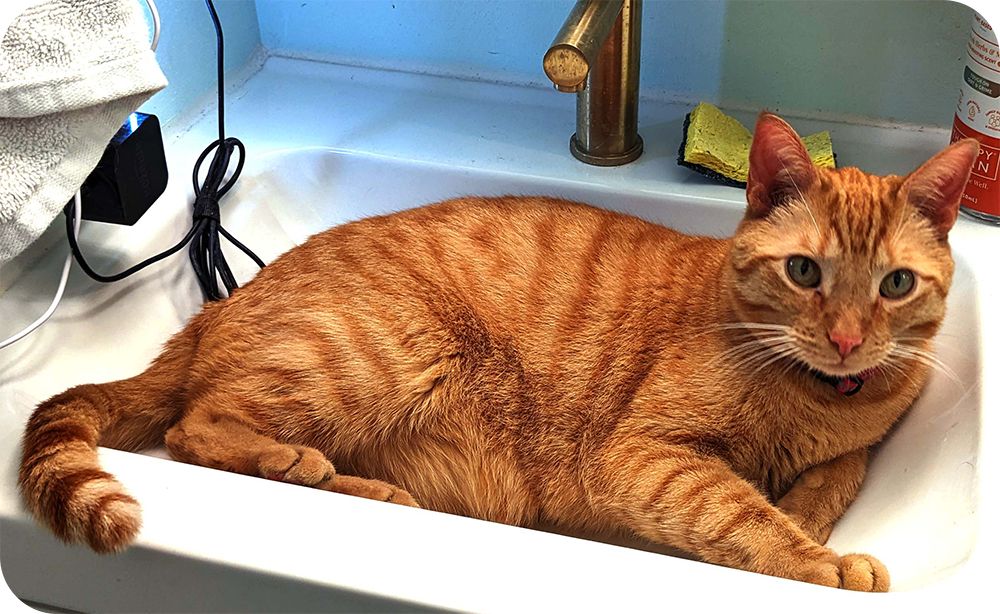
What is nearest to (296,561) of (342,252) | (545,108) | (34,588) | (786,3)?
(34,588)

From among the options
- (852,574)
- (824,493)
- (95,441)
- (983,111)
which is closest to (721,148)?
(983,111)

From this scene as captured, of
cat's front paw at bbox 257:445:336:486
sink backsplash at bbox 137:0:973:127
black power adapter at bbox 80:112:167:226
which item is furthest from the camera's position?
sink backsplash at bbox 137:0:973:127

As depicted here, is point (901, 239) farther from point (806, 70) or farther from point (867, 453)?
point (806, 70)

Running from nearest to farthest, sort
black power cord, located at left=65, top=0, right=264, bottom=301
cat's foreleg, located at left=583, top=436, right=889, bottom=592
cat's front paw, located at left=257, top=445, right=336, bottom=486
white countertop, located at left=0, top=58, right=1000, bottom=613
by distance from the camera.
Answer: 1. white countertop, located at left=0, top=58, right=1000, bottom=613
2. cat's foreleg, located at left=583, top=436, right=889, bottom=592
3. cat's front paw, located at left=257, top=445, right=336, bottom=486
4. black power cord, located at left=65, top=0, right=264, bottom=301

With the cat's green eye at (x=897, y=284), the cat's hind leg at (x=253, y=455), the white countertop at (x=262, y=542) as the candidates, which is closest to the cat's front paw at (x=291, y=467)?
the cat's hind leg at (x=253, y=455)

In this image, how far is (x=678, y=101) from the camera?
1.74 m

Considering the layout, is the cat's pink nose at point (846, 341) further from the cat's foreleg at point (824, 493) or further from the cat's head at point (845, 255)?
the cat's foreleg at point (824, 493)

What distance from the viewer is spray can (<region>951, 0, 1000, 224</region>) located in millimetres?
1306

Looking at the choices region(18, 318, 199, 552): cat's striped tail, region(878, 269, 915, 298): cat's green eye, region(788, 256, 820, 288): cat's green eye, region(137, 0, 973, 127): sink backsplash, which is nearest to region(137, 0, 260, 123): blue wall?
region(137, 0, 973, 127): sink backsplash

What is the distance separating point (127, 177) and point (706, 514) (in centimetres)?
96

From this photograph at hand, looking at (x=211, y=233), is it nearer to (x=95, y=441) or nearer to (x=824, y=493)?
(x=95, y=441)

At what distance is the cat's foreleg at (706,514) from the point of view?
1.01 metres

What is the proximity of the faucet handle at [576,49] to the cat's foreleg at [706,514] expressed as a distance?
47 cm

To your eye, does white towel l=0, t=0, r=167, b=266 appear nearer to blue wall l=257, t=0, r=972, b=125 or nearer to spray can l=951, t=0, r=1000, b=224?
blue wall l=257, t=0, r=972, b=125
